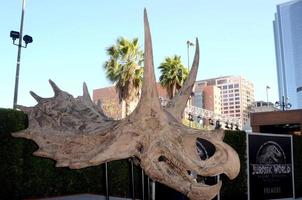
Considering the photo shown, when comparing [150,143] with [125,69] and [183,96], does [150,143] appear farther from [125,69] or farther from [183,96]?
[125,69]

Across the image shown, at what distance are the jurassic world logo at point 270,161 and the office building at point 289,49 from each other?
237 feet

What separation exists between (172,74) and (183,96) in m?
27.5

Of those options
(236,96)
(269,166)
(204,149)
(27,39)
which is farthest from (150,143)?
(236,96)

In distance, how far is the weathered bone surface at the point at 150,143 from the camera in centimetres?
452

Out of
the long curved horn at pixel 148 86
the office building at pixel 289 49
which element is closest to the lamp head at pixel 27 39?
the long curved horn at pixel 148 86

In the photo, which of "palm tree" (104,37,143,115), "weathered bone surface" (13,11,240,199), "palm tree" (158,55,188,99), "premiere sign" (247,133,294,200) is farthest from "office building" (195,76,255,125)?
"weathered bone surface" (13,11,240,199)

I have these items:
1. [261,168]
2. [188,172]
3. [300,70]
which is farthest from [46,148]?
[300,70]

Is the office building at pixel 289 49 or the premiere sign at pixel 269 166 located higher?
the office building at pixel 289 49

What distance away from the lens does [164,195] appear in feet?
31.8

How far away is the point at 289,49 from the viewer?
103 meters

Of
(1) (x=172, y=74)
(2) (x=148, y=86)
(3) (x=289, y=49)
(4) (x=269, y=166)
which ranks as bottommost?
(4) (x=269, y=166)

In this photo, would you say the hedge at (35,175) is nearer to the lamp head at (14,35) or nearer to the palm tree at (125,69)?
the lamp head at (14,35)

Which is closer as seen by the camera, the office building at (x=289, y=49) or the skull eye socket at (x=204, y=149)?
→ the skull eye socket at (x=204, y=149)

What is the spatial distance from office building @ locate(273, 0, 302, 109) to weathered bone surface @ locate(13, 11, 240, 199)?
82.6m
